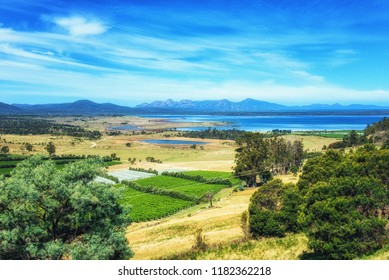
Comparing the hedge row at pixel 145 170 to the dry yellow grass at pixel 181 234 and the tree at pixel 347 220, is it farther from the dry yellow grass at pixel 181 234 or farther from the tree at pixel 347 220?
the tree at pixel 347 220

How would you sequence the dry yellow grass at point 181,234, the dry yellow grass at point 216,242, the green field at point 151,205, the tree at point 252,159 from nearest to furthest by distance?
the dry yellow grass at point 216,242 < the dry yellow grass at point 181,234 < the green field at point 151,205 < the tree at point 252,159

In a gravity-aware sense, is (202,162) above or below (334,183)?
below

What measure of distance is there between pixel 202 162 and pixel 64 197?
9770 cm

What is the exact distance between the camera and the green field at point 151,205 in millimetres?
56094

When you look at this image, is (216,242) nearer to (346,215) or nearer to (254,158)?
(346,215)

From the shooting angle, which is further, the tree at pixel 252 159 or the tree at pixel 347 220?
the tree at pixel 252 159

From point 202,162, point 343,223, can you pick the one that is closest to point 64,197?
point 343,223

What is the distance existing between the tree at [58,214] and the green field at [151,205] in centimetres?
3306

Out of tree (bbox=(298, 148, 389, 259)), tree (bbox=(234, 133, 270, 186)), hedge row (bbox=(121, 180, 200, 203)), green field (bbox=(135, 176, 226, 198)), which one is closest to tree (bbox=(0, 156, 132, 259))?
tree (bbox=(298, 148, 389, 259))

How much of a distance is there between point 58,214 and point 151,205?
4425cm

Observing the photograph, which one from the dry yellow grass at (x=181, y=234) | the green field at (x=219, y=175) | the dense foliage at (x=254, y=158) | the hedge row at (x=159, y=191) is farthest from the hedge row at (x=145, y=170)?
the dry yellow grass at (x=181, y=234)

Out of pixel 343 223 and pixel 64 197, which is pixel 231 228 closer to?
pixel 343 223

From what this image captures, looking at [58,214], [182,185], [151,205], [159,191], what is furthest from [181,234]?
[182,185]

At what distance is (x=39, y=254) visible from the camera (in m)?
17.5
